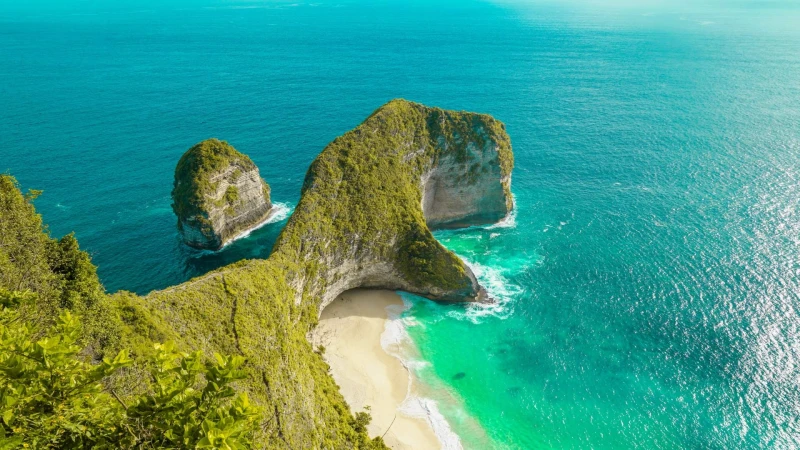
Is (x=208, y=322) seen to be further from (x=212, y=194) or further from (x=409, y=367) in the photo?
(x=212, y=194)

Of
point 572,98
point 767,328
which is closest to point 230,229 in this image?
point 767,328

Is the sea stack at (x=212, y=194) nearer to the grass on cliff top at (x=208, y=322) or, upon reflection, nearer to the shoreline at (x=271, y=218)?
the shoreline at (x=271, y=218)

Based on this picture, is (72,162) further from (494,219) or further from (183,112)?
(494,219)

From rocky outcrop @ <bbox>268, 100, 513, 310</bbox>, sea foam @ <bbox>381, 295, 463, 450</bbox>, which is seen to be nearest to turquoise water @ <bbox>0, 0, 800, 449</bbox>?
sea foam @ <bbox>381, 295, 463, 450</bbox>

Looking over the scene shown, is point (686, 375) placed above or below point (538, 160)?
below

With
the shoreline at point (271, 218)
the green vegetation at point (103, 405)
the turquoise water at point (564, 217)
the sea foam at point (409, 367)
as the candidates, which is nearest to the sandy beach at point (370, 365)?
the sea foam at point (409, 367)

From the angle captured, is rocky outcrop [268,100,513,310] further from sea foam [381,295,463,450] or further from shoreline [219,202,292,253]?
shoreline [219,202,292,253]
